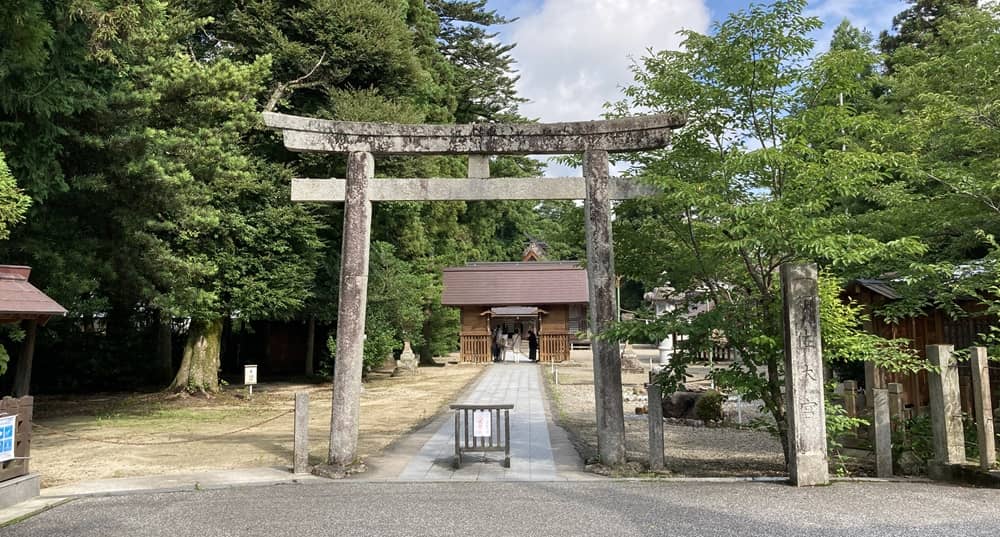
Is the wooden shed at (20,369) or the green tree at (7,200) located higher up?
the green tree at (7,200)

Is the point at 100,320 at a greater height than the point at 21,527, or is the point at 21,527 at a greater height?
the point at 100,320

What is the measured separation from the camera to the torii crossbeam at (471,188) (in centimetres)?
721

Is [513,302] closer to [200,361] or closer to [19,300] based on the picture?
[200,361]

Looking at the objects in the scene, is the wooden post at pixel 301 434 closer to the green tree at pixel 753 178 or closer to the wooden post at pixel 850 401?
the green tree at pixel 753 178

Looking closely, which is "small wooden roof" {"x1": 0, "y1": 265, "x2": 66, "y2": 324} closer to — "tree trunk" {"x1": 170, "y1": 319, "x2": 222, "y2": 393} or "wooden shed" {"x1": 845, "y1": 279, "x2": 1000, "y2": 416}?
"tree trunk" {"x1": 170, "y1": 319, "x2": 222, "y2": 393}

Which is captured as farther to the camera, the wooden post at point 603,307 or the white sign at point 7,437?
the wooden post at point 603,307

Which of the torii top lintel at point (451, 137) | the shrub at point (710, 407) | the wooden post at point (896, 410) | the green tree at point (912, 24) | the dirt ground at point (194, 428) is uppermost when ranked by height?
the green tree at point (912, 24)

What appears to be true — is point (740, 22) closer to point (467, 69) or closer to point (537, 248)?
point (467, 69)

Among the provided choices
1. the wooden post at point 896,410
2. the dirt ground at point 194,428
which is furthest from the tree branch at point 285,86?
the wooden post at point 896,410

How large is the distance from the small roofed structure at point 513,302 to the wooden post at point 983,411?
70.1 feet

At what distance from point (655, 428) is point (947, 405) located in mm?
2959

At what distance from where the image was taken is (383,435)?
1019cm

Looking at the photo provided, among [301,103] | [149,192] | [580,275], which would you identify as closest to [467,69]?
[580,275]

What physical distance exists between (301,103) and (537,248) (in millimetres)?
25774
